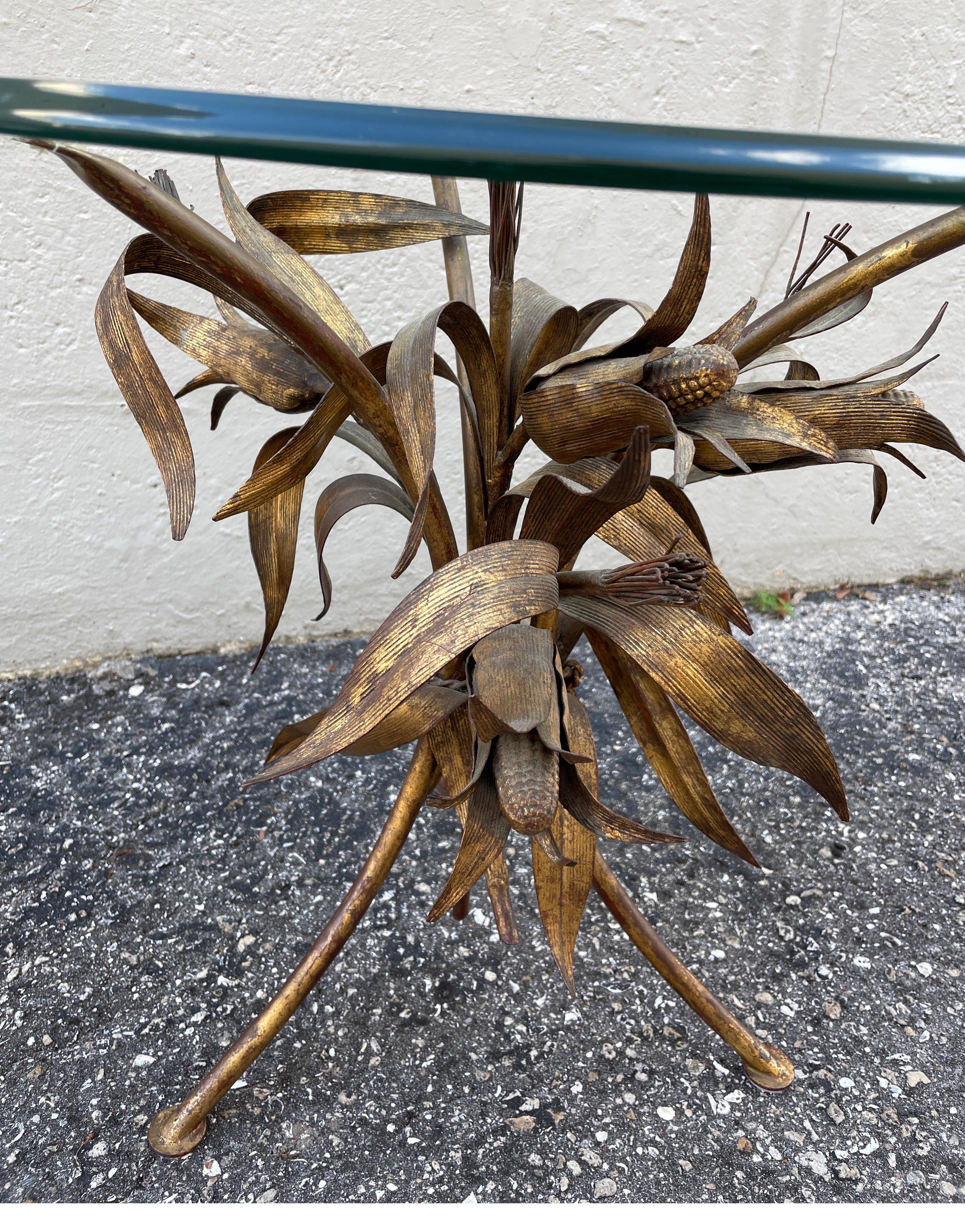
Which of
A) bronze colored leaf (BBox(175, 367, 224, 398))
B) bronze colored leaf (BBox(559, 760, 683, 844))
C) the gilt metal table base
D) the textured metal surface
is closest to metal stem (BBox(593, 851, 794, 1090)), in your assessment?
the gilt metal table base

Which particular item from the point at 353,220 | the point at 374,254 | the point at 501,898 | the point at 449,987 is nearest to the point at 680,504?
the point at 353,220

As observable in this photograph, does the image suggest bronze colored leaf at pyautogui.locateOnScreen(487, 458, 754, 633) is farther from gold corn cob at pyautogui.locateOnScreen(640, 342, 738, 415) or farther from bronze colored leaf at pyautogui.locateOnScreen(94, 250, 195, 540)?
bronze colored leaf at pyautogui.locateOnScreen(94, 250, 195, 540)

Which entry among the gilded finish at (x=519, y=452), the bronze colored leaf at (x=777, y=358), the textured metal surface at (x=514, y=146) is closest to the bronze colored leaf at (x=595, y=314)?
the gilded finish at (x=519, y=452)

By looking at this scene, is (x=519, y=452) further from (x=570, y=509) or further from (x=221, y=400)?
(x=221, y=400)

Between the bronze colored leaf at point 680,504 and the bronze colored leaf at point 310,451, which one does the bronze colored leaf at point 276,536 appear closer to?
the bronze colored leaf at point 310,451
